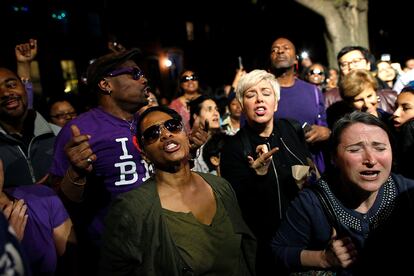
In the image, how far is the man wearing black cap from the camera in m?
3.02

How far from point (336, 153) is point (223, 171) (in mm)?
1226

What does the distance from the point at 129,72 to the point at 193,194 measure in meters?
1.39

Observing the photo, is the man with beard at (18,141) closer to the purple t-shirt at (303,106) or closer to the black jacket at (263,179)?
the black jacket at (263,179)

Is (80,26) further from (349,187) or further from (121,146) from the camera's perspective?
(349,187)

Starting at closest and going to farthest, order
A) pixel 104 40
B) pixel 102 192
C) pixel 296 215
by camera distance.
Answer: pixel 296 215 → pixel 102 192 → pixel 104 40

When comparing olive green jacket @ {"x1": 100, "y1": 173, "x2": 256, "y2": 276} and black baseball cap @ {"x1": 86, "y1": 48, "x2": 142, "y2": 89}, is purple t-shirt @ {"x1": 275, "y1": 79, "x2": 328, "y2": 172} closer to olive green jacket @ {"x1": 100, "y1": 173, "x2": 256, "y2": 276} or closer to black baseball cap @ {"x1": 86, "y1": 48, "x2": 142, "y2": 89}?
black baseball cap @ {"x1": 86, "y1": 48, "x2": 142, "y2": 89}

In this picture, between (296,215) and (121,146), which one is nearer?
(296,215)

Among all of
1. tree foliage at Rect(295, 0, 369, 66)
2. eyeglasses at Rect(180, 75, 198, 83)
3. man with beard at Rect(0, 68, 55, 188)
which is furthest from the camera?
tree foliage at Rect(295, 0, 369, 66)

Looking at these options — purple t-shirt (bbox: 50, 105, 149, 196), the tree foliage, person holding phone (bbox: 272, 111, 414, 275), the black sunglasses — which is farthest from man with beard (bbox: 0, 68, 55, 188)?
the tree foliage

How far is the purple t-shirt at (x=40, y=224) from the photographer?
7.59 feet

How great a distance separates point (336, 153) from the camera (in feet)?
7.41

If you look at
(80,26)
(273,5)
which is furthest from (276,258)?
(273,5)

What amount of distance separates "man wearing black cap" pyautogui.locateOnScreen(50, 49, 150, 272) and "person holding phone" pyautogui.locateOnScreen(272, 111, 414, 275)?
140cm

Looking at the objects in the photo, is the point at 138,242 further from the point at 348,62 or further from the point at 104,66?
the point at 348,62
